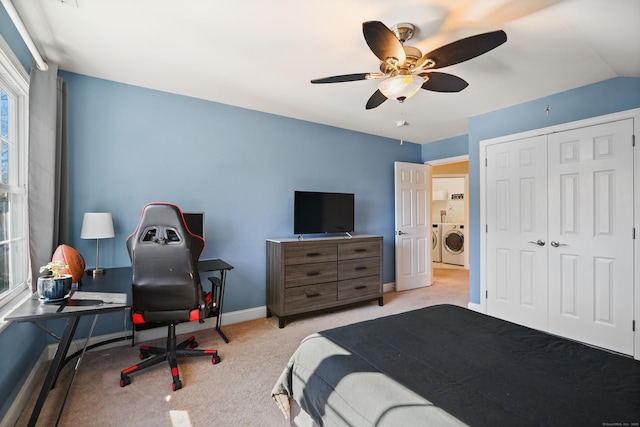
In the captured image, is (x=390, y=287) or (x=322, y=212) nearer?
(x=322, y=212)

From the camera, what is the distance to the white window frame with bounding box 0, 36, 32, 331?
180 centimetres

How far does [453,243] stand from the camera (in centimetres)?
698

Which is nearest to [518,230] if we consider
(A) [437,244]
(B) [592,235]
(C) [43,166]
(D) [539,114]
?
(B) [592,235]

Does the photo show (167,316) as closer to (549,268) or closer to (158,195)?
(158,195)

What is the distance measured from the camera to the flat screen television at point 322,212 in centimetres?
363

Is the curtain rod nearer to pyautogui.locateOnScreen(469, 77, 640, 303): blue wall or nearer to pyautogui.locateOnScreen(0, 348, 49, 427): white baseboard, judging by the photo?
pyautogui.locateOnScreen(0, 348, 49, 427): white baseboard

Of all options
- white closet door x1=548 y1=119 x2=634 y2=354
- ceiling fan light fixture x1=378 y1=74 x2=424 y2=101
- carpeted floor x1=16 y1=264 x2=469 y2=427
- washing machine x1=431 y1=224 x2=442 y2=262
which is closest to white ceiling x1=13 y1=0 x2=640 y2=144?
ceiling fan light fixture x1=378 y1=74 x2=424 y2=101

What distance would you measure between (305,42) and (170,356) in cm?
257

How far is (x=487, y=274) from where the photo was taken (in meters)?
3.60

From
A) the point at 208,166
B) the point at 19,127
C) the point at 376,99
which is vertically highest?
the point at 376,99

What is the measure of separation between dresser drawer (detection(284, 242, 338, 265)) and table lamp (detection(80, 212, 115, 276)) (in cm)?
162

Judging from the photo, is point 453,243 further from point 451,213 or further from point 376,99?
point 376,99

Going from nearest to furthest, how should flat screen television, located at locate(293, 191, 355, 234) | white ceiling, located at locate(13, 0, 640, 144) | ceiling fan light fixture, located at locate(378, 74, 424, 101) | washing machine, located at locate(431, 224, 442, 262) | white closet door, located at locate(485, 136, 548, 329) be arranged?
white ceiling, located at locate(13, 0, 640, 144) < ceiling fan light fixture, located at locate(378, 74, 424, 101) < white closet door, located at locate(485, 136, 548, 329) < flat screen television, located at locate(293, 191, 355, 234) < washing machine, located at locate(431, 224, 442, 262)

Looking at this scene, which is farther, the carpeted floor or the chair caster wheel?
the chair caster wheel
